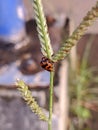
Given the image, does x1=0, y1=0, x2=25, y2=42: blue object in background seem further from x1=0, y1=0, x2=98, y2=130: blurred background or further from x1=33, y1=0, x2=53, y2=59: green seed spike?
x1=33, y1=0, x2=53, y2=59: green seed spike

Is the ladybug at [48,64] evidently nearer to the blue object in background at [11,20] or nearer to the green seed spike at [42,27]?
the green seed spike at [42,27]

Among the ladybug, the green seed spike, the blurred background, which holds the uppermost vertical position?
the blurred background

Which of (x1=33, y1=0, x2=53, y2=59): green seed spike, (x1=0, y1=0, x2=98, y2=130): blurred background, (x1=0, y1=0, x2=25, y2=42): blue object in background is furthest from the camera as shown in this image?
(x1=0, y1=0, x2=25, y2=42): blue object in background

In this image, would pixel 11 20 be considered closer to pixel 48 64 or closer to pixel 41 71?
pixel 41 71

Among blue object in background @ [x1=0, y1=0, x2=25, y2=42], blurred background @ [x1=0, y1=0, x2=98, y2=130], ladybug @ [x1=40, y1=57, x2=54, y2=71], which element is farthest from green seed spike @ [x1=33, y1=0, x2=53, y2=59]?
blue object in background @ [x1=0, y1=0, x2=25, y2=42]

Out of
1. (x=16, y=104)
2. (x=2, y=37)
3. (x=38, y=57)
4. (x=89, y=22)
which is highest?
(x=2, y=37)

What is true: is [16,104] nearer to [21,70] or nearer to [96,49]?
[21,70]

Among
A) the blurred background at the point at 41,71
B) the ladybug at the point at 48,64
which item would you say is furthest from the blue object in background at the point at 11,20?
the ladybug at the point at 48,64


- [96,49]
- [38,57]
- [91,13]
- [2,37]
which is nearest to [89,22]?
[91,13]

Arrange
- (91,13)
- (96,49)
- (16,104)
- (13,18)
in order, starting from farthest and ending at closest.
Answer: (96,49), (13,18), (16,104), (91,13)
